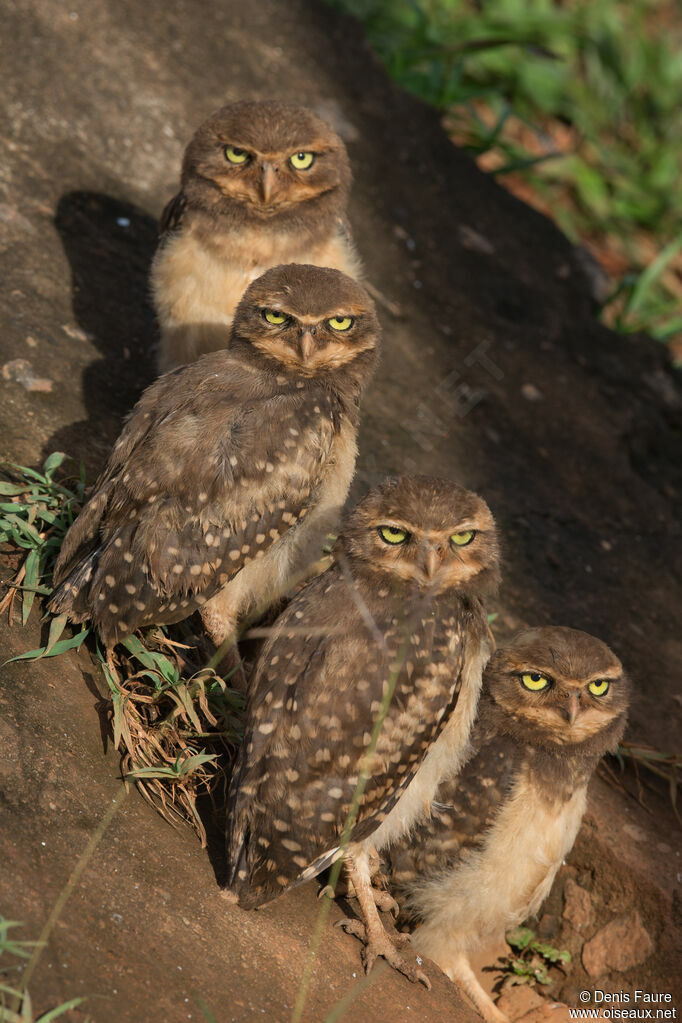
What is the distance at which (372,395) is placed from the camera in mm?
5523

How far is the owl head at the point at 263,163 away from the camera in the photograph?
4508 millimetres

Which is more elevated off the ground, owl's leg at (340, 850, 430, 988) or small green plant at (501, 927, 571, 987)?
owl's leg at (340, 850, 430, 988)

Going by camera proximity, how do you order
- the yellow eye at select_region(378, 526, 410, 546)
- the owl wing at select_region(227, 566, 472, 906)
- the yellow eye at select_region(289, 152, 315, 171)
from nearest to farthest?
the owl wing at select_region(227, 566, 472, 906)
the yellow eye at select_region(378, 526, 410, 546)
the yellow eye at select_region(289, 152, 315, 171)

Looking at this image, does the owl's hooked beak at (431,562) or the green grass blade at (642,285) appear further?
the green grass blade at (642,285)

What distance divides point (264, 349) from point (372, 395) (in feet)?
5.30

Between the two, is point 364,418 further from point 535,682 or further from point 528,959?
point 528,959

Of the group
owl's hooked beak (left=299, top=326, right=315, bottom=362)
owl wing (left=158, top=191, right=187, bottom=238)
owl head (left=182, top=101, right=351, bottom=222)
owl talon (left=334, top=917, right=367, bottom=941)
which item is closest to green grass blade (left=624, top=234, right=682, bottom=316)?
owl head (left=182, top=101, right=351, bottom=222)

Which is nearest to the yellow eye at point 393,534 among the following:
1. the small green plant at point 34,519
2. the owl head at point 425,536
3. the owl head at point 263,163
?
the owl head at point 425,536

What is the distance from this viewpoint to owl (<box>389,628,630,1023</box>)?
3.69m

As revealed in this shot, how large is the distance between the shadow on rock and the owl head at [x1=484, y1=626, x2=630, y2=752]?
178 centimetres

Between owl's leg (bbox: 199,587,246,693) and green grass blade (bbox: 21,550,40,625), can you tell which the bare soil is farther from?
owl's leg (bbox: 199,587,246,693)

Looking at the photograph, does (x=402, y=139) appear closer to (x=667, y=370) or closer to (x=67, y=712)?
(x=667, y=370)

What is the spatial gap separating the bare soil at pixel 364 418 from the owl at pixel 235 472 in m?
0.34

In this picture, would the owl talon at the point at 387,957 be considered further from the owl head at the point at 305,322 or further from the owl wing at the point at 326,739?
the owl head at the point at 305,322
